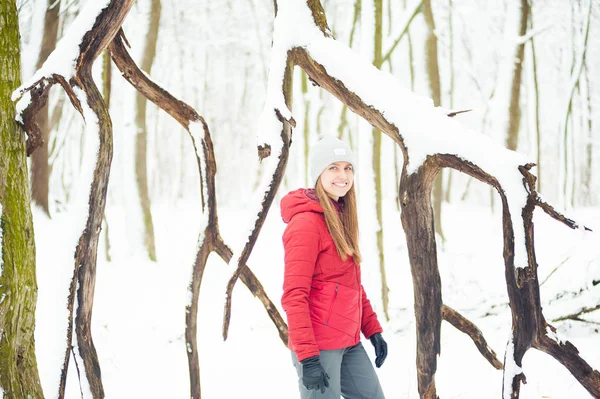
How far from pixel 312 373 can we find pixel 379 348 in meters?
0.59

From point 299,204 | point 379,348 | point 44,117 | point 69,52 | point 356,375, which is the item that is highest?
point 44,117

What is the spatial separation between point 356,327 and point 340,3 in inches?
455

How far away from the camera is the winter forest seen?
7.48 feet

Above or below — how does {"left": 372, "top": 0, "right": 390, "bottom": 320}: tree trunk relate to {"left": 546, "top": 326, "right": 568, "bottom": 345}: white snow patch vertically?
above

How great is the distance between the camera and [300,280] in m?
2.30

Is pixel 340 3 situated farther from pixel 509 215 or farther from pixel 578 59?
pixel 509 215

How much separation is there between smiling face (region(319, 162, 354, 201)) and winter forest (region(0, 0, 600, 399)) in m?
0.26

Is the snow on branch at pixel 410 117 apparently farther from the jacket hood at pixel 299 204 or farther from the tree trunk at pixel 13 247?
the tree trunk at pixel 13 247

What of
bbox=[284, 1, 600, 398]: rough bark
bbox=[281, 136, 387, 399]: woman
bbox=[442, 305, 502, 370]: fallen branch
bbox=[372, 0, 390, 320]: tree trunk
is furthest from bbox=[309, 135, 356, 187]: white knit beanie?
bbox=[372, 0, 390, 320]: tree trunk

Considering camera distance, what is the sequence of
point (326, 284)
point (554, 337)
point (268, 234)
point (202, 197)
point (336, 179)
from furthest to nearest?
1. point (268, 234)
2. point (202, 197)
3. point (336, 179)
4. point (326, 284)
5. point (554, 337)

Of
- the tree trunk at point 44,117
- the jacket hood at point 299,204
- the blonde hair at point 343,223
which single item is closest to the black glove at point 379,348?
the blonde hair at point 343,223

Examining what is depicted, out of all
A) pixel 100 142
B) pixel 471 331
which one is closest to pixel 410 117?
pixel 471 331

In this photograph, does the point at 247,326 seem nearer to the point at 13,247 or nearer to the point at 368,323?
the point at 368,323

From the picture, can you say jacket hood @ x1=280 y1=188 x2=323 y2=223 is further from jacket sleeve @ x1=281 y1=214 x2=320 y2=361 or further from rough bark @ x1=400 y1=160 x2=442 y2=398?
rough bark @ x1=400 y1=160 x2=442 y2=398
